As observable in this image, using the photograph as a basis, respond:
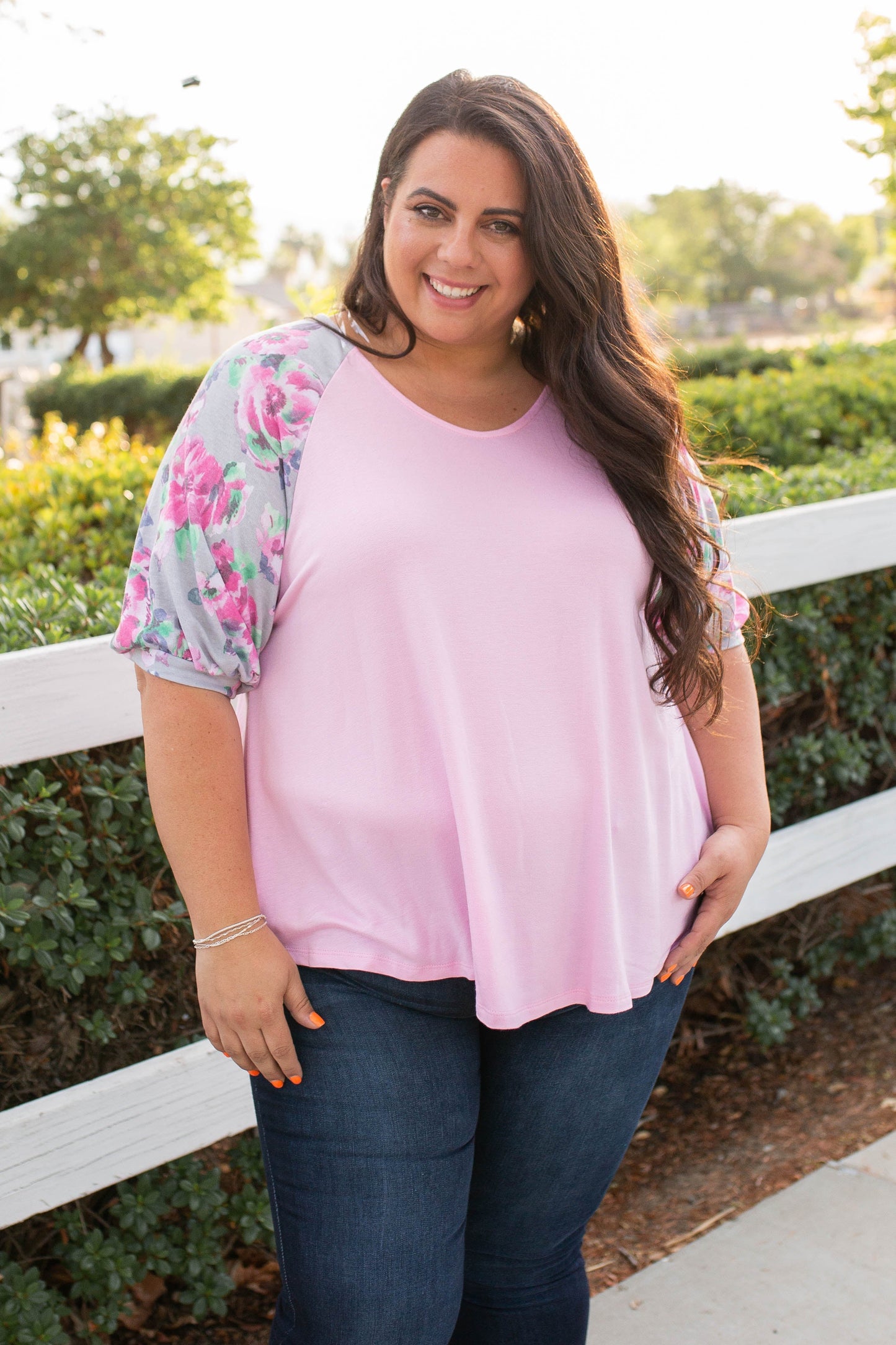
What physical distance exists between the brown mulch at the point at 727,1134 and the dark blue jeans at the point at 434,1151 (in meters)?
0.99

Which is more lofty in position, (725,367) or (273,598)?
(273,598)

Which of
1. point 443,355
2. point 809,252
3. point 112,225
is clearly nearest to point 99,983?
point 443,355

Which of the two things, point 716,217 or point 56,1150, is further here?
point 716,217

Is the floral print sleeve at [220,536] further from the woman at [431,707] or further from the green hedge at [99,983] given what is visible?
the green hedge at [99,983]

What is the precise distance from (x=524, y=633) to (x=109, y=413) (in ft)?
76.2

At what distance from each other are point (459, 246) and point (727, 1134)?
242 cm

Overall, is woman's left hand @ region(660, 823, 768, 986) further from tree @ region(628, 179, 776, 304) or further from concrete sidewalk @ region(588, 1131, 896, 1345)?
tree @ region(628, 179, 776, 304)

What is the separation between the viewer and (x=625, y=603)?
64.3 inches

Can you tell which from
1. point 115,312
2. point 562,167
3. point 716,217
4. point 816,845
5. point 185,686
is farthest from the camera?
point 716,217

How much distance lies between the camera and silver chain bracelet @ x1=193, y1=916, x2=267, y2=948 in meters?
1.49

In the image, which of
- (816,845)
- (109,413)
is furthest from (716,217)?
(816,845)

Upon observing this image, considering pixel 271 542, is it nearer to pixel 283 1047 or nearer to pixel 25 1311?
pixel 283 1047

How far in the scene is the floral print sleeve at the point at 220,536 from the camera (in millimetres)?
1442

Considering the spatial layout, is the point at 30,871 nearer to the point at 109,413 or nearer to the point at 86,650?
the point at 86,650
